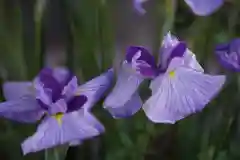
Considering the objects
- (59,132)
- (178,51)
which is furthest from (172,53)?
(59,132)

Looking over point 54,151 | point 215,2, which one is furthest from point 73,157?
point 215,2

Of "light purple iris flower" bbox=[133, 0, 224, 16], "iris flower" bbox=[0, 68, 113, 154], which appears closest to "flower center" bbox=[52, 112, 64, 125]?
"iris flower" bbox=[0, 68, 113, 154]

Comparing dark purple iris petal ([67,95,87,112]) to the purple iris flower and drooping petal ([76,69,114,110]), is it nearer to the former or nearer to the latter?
drooping petal ([76,69,114,110])

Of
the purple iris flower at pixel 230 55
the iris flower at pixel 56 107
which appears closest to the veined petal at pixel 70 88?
the iris flower at pixel 56 107

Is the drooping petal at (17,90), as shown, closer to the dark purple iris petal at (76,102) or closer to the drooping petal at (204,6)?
the dark purple iris petal at (76,102)

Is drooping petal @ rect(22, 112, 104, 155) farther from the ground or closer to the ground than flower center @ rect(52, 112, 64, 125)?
closer to the ground

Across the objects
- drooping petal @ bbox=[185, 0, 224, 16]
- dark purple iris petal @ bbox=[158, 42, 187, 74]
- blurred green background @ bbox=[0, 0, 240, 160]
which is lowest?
blurred green background @ bbox=[0, 0, 240, 160]
